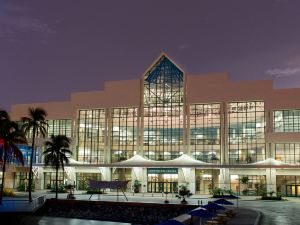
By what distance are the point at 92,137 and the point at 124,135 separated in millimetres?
6688

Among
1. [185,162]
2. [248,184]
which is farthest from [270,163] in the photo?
[185,162]

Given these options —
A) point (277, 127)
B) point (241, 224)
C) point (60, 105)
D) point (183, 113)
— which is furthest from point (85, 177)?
point (241, 224)

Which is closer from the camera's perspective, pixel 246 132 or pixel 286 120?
pixel 286 120

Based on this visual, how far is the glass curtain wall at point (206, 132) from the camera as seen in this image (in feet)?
247

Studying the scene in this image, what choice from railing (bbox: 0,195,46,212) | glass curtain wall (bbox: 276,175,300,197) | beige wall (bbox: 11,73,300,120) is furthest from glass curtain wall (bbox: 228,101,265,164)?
railing (bbox: 0,195,46,212)

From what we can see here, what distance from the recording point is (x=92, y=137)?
83.3 meters

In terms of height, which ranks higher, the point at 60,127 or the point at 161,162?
the point at 60,127

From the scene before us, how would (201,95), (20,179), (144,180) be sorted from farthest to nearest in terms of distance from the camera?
(20,179), (144,180), (201,95)

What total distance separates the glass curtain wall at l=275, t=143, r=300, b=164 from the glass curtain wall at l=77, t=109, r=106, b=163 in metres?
32.2

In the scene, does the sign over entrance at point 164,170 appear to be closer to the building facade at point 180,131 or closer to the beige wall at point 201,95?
the building facade at point 180,131

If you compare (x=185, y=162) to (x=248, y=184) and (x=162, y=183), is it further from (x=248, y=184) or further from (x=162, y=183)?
(x=248, y=184)

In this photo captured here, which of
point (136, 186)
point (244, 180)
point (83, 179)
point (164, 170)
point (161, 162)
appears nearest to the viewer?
point (244, 180)

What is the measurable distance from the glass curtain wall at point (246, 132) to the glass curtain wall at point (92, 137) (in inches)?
965

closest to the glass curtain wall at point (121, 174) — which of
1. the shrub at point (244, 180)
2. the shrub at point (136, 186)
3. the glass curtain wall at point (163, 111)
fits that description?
the shrub at point (136, 186)
